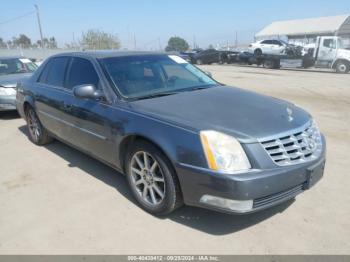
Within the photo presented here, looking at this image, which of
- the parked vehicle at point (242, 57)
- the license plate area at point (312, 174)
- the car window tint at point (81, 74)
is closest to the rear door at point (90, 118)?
the car window tint at point (81, 74)

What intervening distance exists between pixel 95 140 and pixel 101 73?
805 mm

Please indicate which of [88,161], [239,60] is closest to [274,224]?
[88,161]

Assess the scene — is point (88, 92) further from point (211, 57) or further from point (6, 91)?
point (211, 57)

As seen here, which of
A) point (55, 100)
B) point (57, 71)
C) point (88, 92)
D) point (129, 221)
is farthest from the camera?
point (57, 71)

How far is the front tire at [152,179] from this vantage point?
10.4 ft

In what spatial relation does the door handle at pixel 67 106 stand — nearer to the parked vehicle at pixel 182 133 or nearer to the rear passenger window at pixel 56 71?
the parked vehicle at pixel 182 133

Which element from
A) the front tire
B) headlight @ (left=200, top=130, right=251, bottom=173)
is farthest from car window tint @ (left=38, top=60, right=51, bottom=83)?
headlight @ (left=200, top=130, right=251, bottom=173)

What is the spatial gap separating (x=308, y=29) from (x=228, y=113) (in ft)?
150

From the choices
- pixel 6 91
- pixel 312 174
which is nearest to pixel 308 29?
pixel 6 91

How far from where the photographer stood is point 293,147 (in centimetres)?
303

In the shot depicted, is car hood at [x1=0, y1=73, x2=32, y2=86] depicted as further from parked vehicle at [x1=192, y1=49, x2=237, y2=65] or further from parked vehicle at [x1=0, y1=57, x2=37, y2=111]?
parked vehicle at [x1=192, y1=49, x2=237, y2=65]

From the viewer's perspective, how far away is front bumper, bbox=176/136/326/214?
9.01 feet

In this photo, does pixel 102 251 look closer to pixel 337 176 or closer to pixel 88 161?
pixel 88 161

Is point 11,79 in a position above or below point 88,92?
below
